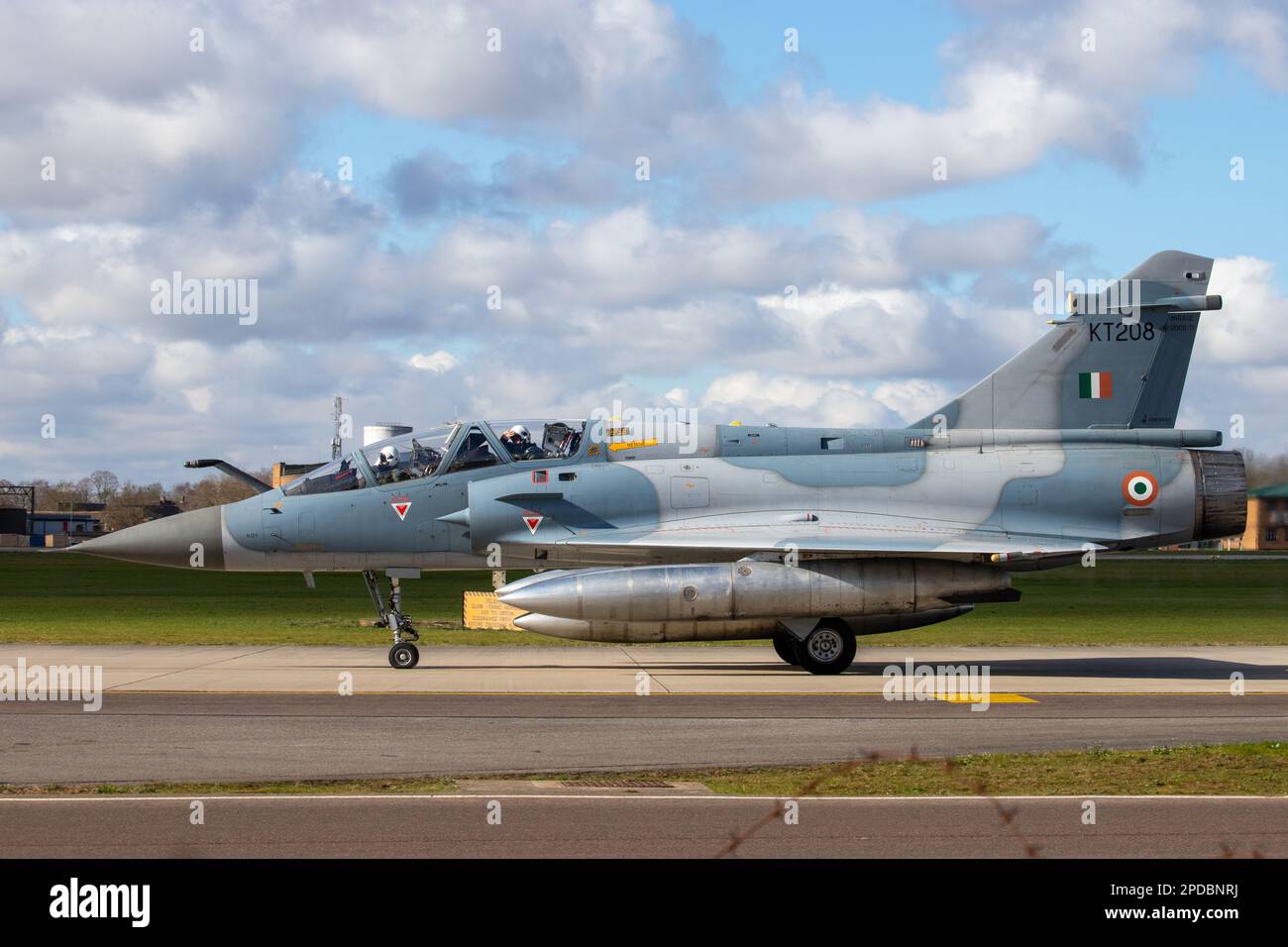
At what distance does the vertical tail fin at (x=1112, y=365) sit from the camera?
69.9ft

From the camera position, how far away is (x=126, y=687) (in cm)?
1662

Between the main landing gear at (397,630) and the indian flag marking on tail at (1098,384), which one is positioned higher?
the indian flag marking on tail at (1098,384)

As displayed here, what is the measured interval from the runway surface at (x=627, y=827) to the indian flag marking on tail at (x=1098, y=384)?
1262cm

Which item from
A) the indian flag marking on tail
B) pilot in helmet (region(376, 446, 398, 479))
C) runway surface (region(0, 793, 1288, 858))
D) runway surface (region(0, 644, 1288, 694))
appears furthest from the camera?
the indian flag marking on tail

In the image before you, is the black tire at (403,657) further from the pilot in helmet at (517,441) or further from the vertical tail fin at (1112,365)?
the vertical tail fin at (1112,365)

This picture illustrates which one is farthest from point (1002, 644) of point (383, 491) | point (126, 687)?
point (126, 687)

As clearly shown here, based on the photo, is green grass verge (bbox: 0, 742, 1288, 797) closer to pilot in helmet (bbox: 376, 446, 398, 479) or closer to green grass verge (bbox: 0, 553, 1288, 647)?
pilot in helmet (bbox: 376, 446, 398, 479)

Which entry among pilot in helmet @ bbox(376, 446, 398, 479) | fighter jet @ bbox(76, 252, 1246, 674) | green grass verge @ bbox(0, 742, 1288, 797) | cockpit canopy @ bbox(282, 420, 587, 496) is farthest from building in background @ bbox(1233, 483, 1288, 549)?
pilot in helmet @ bbox(376, 446, 398, 479)

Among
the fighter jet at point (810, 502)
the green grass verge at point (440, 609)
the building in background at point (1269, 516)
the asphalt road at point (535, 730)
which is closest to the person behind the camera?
the asphalt road at point (535, 730)

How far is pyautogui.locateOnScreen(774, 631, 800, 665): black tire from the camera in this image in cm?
2048

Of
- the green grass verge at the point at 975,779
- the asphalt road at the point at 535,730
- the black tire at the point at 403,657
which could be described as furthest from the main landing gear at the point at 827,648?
the green grass verge at the point at 975,779

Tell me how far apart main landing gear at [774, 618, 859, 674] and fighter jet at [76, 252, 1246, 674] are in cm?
3
